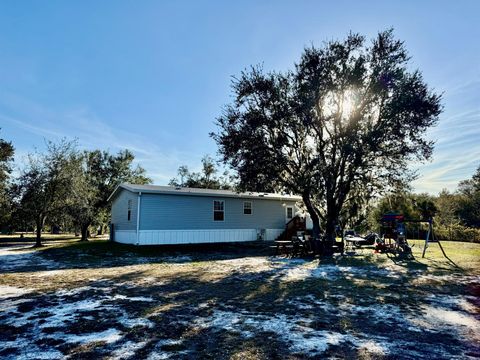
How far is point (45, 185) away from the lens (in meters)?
21.3

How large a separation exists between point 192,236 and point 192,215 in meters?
1.31

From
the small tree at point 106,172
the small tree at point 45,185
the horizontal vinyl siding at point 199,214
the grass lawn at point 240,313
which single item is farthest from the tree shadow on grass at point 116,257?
the small tree at point 106,172

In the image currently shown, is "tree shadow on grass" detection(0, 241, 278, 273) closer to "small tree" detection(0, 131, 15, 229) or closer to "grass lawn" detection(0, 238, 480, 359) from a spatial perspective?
"grass lawn" detection(0, 238, 480, 359)

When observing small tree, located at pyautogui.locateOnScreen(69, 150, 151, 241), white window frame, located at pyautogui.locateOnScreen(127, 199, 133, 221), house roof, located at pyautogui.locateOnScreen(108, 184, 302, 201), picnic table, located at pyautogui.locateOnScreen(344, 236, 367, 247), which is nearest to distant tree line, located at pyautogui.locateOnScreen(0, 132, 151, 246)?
house roof, located at pyautogui.locateOnScreen(108, 184, 302, 201)

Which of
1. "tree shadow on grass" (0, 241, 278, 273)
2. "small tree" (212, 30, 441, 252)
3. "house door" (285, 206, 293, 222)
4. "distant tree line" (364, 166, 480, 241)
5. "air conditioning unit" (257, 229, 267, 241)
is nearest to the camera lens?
"tree shadow on grass" (0, 241, 278, 273)

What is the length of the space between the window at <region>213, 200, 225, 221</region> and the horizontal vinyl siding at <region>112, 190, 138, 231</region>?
500 centimetres

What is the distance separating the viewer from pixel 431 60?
1247 cm

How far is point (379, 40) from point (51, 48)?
1501cm

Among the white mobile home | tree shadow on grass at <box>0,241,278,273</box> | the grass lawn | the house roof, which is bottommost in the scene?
the grass lawn

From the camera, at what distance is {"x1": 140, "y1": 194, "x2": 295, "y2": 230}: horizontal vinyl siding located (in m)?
17.5

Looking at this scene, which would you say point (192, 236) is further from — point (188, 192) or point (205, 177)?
point (205, 177)

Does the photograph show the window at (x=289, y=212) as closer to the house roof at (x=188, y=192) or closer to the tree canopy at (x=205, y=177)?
the house roof at (x=188, y=192)

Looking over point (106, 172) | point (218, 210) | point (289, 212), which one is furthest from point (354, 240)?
point (106, 172)

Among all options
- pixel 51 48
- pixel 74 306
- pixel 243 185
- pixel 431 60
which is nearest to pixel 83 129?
pixel 51 48
